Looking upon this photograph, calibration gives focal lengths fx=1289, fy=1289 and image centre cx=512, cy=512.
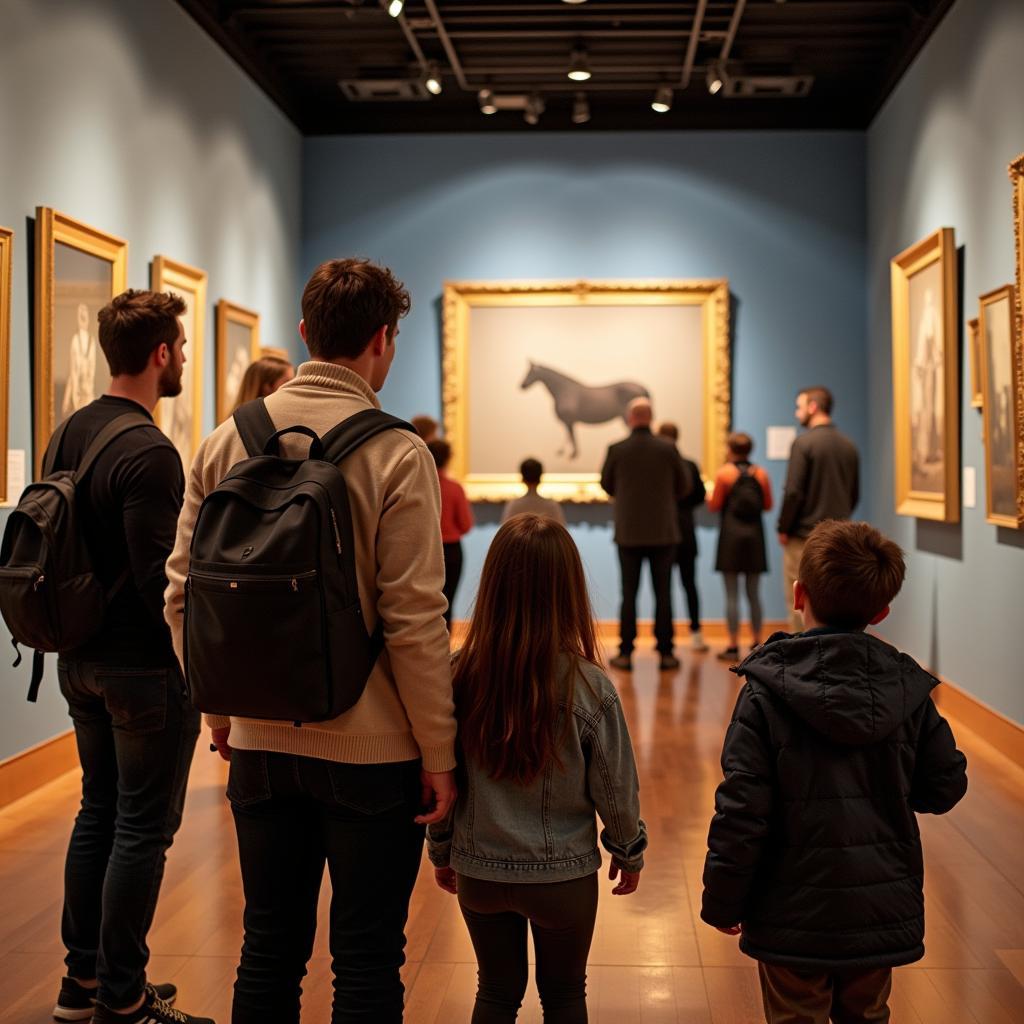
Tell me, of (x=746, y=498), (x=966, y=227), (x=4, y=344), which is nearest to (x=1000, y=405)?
(x=966, y=227)

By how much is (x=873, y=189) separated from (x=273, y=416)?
9523 mm

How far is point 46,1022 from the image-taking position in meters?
3.15

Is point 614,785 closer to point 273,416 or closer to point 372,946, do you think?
point 372,946

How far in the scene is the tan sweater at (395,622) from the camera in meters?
2.12

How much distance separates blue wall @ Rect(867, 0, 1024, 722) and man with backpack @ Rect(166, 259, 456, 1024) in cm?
500

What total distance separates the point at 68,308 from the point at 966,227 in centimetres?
503

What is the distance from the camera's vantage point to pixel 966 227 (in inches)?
297

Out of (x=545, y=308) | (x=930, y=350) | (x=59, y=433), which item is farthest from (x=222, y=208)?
(x=59, y=433)

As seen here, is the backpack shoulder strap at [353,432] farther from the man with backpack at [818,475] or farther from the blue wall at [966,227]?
the man with backpack at [818,475]

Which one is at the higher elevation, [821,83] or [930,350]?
[821,83]

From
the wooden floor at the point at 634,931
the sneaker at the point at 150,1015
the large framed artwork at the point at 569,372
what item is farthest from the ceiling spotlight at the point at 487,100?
the sneaker at the point at 150,1015

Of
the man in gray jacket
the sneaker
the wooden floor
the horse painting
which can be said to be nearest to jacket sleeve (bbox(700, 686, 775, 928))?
the wooden floor

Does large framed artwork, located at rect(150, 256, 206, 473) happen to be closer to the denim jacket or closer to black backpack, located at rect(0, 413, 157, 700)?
black backpack, located at rect(0, 413, 157, 700)

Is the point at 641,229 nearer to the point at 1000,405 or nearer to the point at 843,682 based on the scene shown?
the point at 1000,405
